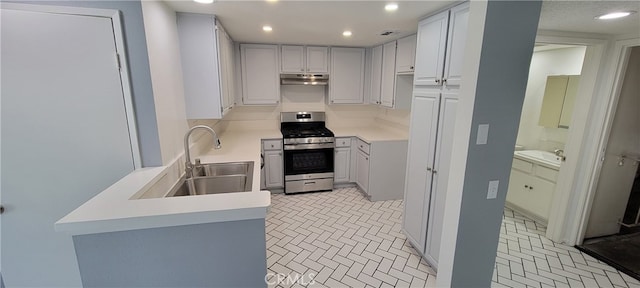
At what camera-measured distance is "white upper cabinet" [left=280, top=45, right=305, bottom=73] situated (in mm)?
3724

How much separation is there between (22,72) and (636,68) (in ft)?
15.5

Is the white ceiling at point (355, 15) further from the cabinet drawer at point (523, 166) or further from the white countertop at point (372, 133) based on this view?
the cabinet drawer at point (523, 166)

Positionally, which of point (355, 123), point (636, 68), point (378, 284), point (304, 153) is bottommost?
point (378, 284)

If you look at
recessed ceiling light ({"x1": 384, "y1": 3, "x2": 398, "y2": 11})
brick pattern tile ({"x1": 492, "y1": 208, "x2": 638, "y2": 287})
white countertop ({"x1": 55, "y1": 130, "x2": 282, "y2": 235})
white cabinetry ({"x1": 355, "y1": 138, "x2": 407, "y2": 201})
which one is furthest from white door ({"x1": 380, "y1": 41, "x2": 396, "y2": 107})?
white countertop ({"x1": 55, "y1": 130, "x2": 282, "y2": 235})

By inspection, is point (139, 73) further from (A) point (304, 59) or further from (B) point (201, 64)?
(A) point (304, 59)

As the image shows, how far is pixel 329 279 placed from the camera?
214cm

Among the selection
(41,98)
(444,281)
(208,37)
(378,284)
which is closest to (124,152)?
(41,98)

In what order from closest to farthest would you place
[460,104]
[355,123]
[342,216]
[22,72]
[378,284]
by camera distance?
1. [22,72]
2. [460,104]
3. [378,284]
4. [342,216]
5. [355,123]

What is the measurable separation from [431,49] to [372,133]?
76.3 inches

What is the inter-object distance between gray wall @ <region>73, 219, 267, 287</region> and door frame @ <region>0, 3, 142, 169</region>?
2.18 feet

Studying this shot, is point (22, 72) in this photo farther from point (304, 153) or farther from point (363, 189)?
point (363, 189)

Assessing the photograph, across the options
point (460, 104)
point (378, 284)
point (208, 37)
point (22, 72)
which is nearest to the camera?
point (22, 72)

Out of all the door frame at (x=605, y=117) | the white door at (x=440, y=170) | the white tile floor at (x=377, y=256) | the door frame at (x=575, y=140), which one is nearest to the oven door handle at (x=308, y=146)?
the white tile floor at (x=377, y=256)

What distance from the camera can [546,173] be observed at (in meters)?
2.94
